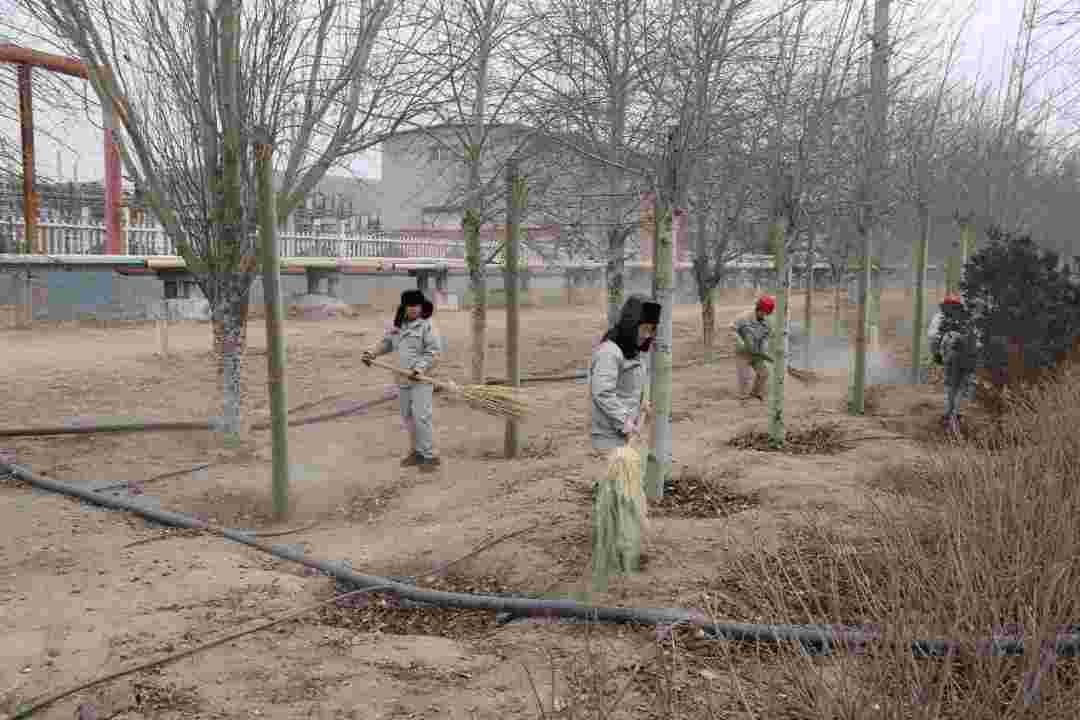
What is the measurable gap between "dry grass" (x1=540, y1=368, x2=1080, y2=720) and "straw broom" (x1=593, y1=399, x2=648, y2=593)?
460 mm

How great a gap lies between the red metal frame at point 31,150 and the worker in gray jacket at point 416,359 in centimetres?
408

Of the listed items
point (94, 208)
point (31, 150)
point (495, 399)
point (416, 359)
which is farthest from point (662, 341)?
point (94, 208)

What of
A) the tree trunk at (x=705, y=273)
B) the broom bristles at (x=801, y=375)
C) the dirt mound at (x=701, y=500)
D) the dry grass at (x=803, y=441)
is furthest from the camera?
the tree trunk at (x=705, y=273)

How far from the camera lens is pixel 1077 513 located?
3.08 metres

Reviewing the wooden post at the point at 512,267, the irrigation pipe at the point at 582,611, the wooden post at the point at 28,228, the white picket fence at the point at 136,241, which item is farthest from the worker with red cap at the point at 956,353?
the wooden post at the point at 28,228

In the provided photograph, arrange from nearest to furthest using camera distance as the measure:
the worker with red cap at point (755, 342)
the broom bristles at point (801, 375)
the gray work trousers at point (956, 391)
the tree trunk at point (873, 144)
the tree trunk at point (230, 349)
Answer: the tree trunk at point (230, 349) → the tree trunk at point (873, 144) → the gray work trousers at point (956, 391) → the worker with red cap at point (755, 342) → the broom bristles at point (801, 375)

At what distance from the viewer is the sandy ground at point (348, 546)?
3471 millimetres

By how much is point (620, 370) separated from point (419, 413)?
112 inches

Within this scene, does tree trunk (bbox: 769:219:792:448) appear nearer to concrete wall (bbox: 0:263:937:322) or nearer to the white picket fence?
concrete wall (bbox: 0:263:937:322)

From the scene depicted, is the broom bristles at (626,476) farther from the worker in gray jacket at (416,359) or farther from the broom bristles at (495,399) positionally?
the worker in gray jacket at (416,359)

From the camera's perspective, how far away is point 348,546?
18.2ft

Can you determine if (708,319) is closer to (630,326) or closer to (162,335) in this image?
(162,335)

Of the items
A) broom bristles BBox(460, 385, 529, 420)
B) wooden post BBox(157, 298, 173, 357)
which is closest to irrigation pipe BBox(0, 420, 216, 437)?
broom bristles BBox(460, 385, 529, 420)

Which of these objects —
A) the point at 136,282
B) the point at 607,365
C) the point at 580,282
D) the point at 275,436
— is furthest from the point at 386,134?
the point at 580,282
